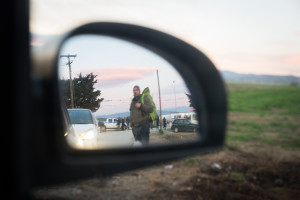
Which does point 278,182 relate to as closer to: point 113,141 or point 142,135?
point 142,135

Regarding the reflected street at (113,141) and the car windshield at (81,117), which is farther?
the car windshield at (81,117)

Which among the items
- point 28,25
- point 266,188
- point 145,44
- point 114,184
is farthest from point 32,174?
point 266,188

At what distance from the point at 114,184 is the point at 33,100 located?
Result: 570 cm

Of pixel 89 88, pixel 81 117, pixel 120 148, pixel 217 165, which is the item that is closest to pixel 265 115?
pixel 217 165

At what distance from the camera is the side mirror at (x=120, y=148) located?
0.83 meters

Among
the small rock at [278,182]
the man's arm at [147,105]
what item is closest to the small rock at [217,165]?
the small rock at [278,182]

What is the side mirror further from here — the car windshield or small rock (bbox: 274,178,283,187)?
small rock (bbox: 274,178,283,187)

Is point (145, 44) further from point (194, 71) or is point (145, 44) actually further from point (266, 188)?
point (266, 188)

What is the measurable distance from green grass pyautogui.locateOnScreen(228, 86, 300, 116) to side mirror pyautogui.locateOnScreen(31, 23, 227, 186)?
69.1ft

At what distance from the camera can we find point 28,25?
90cm

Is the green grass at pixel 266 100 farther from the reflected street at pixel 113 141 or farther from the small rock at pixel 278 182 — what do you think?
the reflected street at pixel 113 141

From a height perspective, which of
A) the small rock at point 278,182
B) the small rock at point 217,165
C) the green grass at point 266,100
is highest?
the green grass at point 266,100

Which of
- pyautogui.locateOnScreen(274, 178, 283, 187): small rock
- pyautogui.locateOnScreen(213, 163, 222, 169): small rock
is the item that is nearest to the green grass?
pyautogui.locateOnScreen(213, 163, 222, 169): small rock

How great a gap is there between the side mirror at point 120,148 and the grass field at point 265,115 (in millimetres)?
9471
